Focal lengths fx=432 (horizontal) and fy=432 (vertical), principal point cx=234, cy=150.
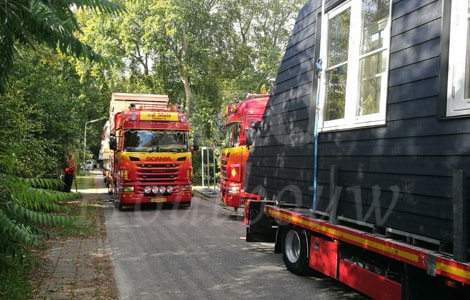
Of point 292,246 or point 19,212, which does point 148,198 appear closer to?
point 292,246

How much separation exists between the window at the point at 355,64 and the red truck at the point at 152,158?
9.24 meters

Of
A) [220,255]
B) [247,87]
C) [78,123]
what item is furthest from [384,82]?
[247,87]

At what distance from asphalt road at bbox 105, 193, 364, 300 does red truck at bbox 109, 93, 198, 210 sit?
2.24 m

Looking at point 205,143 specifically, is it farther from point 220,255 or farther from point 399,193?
point 399,193

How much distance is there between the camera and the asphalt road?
5594mm

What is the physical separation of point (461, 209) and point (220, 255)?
5.21 m

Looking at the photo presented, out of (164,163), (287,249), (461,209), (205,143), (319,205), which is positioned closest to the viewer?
(461,209)

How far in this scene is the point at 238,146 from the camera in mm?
11836

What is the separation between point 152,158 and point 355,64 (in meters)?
9.95

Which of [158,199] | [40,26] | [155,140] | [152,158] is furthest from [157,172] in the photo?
[40,26]

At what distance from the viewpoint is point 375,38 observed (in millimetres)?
4531

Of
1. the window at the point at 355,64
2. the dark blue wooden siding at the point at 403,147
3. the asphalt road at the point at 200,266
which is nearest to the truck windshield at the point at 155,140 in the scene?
the asphalt road at the point at 200,266

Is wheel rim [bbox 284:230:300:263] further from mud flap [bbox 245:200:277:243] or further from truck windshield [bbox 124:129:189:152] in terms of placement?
truck windshield [bbox 124:129:189:152]

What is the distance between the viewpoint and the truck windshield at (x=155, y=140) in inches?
543
